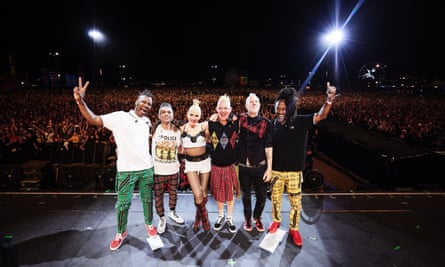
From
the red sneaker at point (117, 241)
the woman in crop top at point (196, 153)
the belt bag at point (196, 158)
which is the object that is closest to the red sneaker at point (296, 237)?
the woman in crop top at point (196, 153)

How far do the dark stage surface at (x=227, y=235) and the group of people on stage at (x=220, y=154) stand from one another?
0.23 meters

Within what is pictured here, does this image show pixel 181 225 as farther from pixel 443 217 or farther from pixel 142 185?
pixel 443 217

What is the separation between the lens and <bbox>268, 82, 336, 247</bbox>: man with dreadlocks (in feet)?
9.81

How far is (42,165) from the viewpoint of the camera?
208 inches

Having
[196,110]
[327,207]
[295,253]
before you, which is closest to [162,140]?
[196,110]

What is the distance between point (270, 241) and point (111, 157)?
471 cm

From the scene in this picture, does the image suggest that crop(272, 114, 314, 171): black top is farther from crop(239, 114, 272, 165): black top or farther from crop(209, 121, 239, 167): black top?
crop(209, 121, 239, 167): black top

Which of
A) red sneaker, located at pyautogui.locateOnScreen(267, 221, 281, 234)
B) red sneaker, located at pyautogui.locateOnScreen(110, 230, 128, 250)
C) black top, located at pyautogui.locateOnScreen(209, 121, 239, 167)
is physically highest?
black top, located at pyautogui.locateOnScreen(209, 121, 239, 167)

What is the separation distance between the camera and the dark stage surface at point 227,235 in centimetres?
279

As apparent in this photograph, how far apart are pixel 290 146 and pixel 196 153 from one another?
3.94 feet

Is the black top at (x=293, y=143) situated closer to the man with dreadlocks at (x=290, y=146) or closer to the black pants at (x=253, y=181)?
the man with dreadlocks at (x=290, y=146)

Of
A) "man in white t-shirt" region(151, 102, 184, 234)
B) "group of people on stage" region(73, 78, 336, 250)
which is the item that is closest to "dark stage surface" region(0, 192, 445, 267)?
"group of people on stage" region(73, 78, 336, 250)

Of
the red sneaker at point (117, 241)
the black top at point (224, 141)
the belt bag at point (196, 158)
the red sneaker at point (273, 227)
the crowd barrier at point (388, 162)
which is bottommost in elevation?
the red sneaker at point (117, 241)

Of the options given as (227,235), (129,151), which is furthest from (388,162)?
(129,151)
